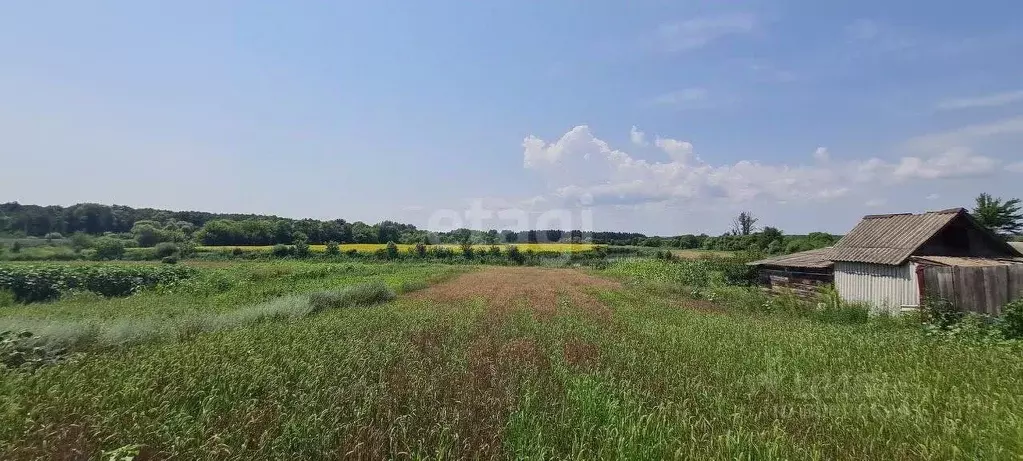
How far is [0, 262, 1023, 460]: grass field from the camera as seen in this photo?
401cm

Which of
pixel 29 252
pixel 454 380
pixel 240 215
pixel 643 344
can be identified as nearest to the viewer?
pixel 454 380

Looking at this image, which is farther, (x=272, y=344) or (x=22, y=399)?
(x=272, y=344)

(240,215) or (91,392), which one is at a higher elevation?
(240,215)

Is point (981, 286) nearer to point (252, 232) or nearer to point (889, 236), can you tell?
point (889, 236)

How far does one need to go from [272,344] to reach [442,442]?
15.9ft

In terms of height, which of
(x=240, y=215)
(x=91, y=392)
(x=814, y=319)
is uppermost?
(x=240, y=215)

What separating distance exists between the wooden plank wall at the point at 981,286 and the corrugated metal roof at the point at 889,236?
7.87 ft

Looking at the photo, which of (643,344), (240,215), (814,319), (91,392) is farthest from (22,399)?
(240,215)

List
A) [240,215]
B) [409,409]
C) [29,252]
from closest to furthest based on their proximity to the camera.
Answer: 1. [409,409]
2. [29,252]
3. [240,215]

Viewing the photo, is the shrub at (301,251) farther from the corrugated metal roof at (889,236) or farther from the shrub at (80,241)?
the corrugated metal roof at (889,236)

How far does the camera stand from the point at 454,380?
620cm

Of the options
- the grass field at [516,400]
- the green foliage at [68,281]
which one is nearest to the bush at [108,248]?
the green foliage at [68,281]

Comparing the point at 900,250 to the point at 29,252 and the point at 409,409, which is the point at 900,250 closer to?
the point at 409,409

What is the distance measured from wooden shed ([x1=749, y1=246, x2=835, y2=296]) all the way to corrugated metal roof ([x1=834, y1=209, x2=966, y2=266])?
1025mm
